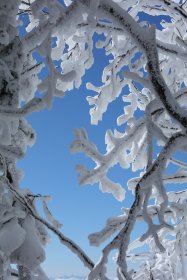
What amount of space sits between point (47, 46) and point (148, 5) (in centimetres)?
331

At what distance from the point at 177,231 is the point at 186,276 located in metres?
1.48

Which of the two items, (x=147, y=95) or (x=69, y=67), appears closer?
(x=69, y=67)

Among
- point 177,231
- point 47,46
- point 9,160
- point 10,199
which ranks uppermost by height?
point 47,46

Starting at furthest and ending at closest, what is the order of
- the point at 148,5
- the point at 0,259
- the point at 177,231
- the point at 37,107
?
the point at 177,231
the point at 148,5
the point at 0,259
the point at 37,107

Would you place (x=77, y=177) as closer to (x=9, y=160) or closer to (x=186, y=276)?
(x=9, y=160)

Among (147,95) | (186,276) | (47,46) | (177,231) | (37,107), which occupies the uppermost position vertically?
(47,46)

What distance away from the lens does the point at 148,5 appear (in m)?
5.03

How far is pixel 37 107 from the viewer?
1855mm

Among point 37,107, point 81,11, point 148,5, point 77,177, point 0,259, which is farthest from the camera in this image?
point 148,5

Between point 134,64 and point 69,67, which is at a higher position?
point 69,67

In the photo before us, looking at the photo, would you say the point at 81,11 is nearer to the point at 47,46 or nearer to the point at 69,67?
the point at 47,46

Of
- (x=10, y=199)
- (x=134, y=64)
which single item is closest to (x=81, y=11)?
(x=10, y=199)

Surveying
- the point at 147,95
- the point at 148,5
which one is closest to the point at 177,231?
the point at 147,95

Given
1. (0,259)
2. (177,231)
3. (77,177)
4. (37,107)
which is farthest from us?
(177,231)
